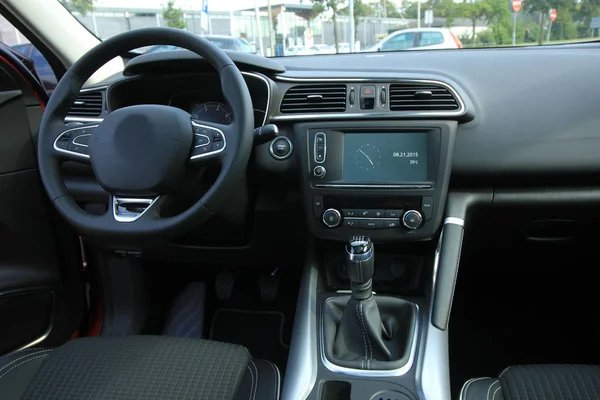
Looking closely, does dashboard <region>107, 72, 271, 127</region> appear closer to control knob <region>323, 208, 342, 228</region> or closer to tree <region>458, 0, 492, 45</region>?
control knob <region>323, 208, 342, 228</region>

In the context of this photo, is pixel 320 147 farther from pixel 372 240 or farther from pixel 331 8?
pixel 331 8

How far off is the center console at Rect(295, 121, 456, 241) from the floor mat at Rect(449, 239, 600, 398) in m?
0.53

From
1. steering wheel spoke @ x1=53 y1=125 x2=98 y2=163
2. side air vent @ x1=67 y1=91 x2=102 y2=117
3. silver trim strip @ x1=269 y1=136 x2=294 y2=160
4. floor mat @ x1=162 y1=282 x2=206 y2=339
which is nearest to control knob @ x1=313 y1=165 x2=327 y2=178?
silver trim strip @ x1=269 y1=136 x2=294 y2=160

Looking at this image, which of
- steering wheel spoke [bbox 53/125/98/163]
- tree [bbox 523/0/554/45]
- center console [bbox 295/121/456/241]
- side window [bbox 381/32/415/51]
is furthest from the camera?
side window [bbox 381/32/415/51]

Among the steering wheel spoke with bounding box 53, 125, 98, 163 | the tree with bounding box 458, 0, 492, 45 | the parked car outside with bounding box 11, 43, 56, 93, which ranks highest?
the tree with bounding box 458, 0, 492, 45

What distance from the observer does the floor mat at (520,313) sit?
1.98m

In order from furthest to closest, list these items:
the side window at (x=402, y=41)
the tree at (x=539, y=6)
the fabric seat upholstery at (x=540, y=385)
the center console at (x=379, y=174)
A: the side window at (x=402, y=41), the tree at (x=539, y=6), the center console at (x=379, y=174), the fabric seat upholstery at (x=540, y=385)

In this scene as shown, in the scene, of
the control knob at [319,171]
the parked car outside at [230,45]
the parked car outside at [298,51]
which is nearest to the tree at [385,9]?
the parked car outside at [298,51]

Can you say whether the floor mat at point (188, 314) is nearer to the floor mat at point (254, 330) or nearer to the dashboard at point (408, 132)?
the floor mat at point (254, 330)

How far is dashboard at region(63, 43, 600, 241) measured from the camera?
1.50m

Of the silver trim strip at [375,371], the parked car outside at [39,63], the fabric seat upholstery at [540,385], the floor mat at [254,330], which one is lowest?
the floor mat at [254,330]

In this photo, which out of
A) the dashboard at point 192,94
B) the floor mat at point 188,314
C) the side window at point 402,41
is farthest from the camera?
the floor mat at point 188,314

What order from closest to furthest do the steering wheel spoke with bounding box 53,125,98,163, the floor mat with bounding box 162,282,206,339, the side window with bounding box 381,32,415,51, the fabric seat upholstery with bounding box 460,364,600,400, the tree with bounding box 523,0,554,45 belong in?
the fabric seat upholstery with bounding box 460,364,600,400 < the steering wheel spoke with bounding box 53,125,98,163 < the tree with bounding box 523,0,554,45 < the side window with bounding box 381,32,415,51 < the floor mat with bounding box 162,282,206,339

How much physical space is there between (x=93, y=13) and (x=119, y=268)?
98cm
